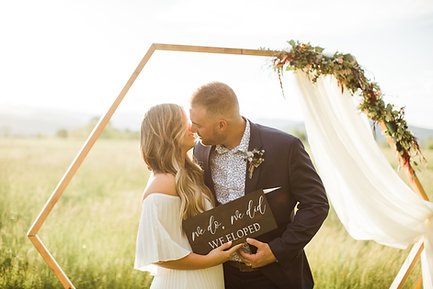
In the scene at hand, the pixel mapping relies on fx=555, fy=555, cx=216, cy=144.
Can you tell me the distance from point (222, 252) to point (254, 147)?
708 millimetres

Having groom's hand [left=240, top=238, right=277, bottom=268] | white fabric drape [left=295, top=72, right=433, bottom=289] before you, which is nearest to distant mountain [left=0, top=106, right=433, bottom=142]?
white fabric drape [left=295, top=72, right=433, bottom=289]

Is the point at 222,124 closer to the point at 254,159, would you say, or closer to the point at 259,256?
the point at 254,159

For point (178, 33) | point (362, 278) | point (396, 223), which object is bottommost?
point (362, 278)

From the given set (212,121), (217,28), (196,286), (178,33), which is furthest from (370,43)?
(196,286)

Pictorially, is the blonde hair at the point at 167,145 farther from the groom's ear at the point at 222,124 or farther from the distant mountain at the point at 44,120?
the distant mountain at the point at 44,120

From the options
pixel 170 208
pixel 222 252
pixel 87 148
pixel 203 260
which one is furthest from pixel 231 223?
pixel 87 148

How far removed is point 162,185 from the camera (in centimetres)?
319

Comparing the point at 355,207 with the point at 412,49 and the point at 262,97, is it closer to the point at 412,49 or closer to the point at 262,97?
the point at 262,97

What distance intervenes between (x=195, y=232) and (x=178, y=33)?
449 cm

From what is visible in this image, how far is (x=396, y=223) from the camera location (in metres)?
4.36

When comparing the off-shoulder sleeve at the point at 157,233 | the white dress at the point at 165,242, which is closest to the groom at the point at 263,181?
the white dress at the point at 165,242

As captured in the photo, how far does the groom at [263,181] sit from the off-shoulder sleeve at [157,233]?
0.48 meters

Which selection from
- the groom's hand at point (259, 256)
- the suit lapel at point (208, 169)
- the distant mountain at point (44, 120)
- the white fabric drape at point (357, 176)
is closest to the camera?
the groom's hand at point (259, 256)

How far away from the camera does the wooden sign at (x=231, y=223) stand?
3.29 meters
